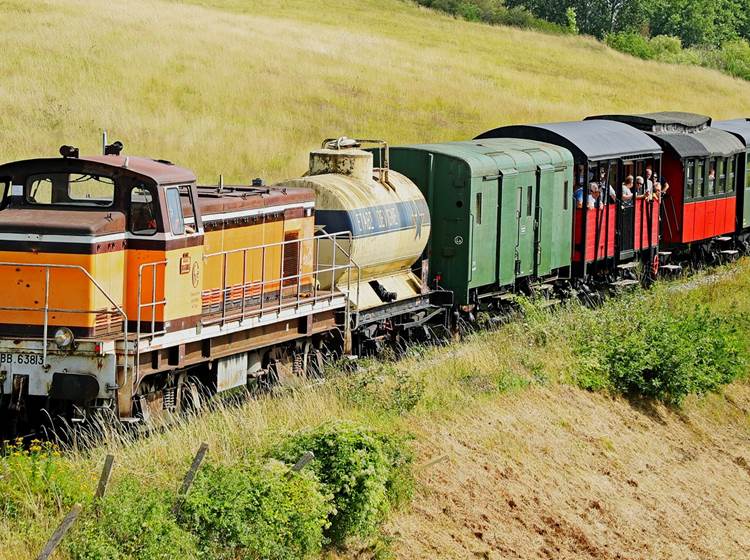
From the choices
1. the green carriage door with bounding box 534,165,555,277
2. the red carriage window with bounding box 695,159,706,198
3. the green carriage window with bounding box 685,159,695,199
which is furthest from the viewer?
the red carriage window with bounding box 695,159,706,198

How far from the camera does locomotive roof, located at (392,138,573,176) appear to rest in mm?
21328

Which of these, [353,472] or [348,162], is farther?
[348,162]

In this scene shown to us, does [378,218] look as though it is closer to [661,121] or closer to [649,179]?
[649,179]

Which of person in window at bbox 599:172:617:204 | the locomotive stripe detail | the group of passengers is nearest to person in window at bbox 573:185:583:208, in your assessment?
the group of passengers

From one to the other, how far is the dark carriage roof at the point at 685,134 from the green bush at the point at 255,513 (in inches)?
791

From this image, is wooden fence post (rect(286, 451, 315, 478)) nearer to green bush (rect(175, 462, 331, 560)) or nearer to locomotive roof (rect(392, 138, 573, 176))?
green bush (rect(175, 462, 331, 560))

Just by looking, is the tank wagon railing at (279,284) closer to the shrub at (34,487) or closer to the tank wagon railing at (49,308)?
the tank wagon railing at (49,308)

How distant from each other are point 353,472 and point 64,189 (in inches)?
195

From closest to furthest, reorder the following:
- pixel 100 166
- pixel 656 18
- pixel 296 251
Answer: pixel 100 166 < pixel 296 251 < pixel 656 18

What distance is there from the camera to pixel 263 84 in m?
47.4

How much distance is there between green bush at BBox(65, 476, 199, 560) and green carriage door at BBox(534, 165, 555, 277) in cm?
1480

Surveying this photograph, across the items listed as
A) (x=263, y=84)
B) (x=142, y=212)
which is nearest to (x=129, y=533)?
(x=142, y=212)

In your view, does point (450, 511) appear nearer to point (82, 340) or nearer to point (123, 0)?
point (82, 340)

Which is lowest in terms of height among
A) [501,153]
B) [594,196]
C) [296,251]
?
[296,251]
